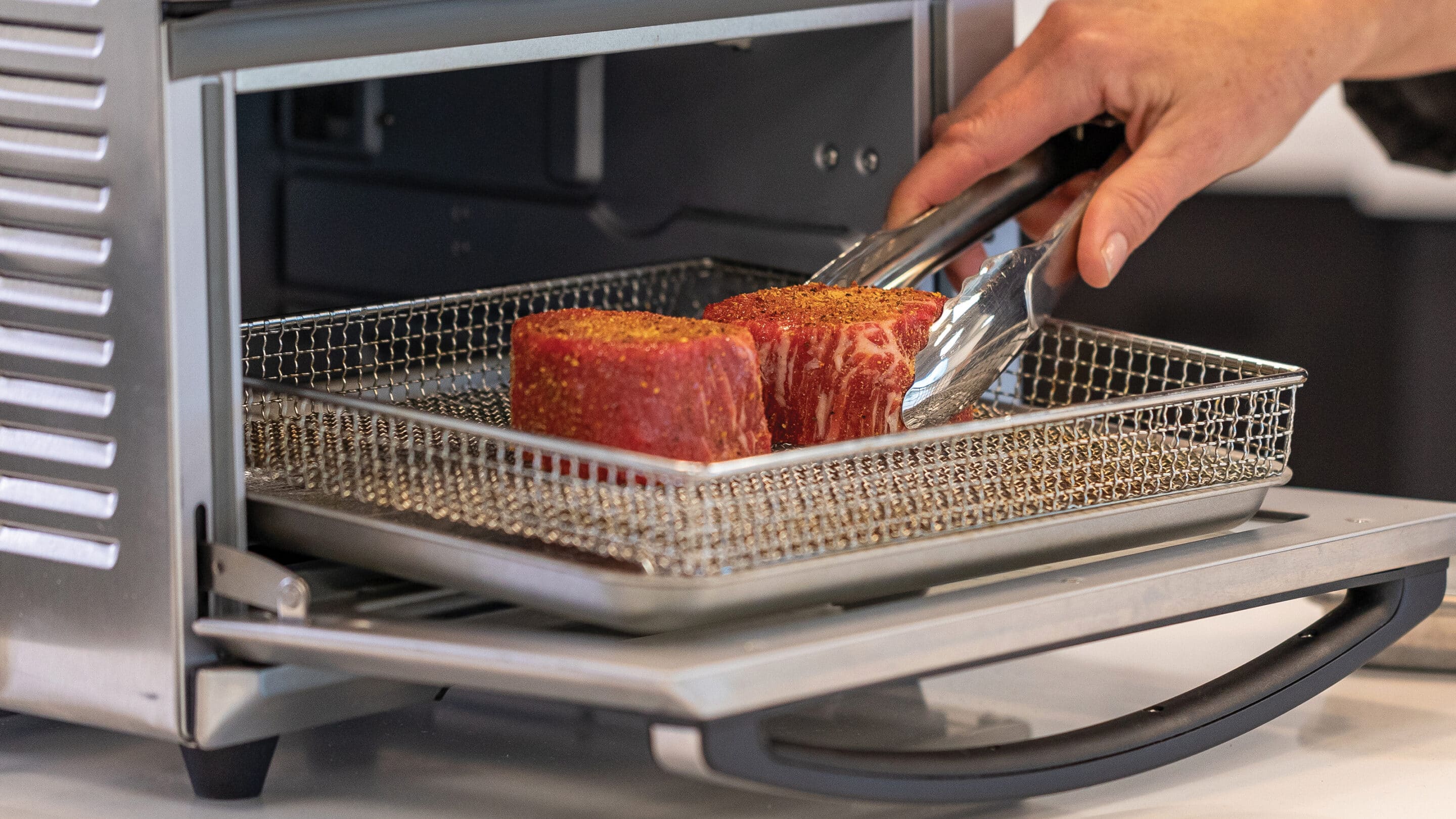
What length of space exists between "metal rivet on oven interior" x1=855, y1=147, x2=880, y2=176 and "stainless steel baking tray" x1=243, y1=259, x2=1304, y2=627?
0.17 metres

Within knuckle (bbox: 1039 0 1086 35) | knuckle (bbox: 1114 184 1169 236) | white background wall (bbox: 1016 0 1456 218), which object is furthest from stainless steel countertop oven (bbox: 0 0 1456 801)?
white background wall (bbox: 1016 0 1456 218)

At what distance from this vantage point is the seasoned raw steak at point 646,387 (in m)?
0.67

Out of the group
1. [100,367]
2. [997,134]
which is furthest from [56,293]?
[997,134]

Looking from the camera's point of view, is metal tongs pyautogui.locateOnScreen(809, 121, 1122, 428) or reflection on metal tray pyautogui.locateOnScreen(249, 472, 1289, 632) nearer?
reflection on metal tray pyautogui.locateOnScreen(249, 472, 1289, 632)

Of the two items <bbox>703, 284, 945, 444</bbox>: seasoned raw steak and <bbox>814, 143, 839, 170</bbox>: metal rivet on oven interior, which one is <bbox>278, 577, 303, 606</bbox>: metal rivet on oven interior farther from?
<bbox>814, 143, 839, 170</bbox>: metal rivet on oven interior

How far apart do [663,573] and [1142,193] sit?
48 centimetres

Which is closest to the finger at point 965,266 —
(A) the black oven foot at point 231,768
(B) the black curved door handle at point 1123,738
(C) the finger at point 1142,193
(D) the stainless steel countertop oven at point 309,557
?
(C) the finger at point 1142,193

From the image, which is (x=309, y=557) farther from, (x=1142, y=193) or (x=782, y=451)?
(x=1142, y=193)

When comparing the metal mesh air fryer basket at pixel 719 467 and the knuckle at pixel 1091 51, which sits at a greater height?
the knuckle at pixel 1091 51

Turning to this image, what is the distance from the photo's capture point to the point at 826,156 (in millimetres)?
1023

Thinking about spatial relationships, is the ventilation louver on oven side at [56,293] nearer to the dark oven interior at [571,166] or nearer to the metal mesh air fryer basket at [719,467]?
the metal mesh air fryer basket at [719,467]

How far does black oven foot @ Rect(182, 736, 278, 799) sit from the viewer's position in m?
0.70

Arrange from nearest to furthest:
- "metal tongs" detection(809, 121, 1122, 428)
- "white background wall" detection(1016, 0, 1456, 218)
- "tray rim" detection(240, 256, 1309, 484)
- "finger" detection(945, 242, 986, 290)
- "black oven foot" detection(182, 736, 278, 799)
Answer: "tray rim" detection(240, 256, 1309, 484)
"black oven foot" detection(182, 736, 278, 799)
"metal tongs" detection(809, 121, 1122, 428)
"finger" detection(945, 242, 986, 290)
"white background wall" detection(1016, 0, 1456, 218)

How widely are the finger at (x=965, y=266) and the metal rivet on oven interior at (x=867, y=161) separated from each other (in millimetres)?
80
